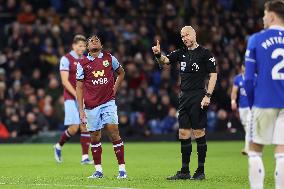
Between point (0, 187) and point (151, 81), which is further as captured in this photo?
point (151, 81)

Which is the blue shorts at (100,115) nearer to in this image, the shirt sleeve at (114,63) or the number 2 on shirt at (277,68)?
the shirt sleeve at (114,63)

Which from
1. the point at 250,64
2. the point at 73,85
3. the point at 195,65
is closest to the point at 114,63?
the point at 195,65

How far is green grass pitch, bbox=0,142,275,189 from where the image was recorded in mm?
12414

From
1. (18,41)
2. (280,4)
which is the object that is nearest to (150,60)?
(18,41)

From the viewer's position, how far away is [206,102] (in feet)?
43.6

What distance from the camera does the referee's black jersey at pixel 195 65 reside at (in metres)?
13.6

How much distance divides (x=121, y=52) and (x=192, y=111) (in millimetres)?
16059

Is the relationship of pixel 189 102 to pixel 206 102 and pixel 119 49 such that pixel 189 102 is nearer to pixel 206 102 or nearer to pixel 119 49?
pixel 206 102

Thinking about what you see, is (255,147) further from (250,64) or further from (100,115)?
(100,115)

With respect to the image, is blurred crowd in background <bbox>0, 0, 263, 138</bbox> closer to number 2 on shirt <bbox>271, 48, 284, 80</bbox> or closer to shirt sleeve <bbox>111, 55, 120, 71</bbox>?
shirt sleeve <bbox>111, 55, 120, 71</bbox>

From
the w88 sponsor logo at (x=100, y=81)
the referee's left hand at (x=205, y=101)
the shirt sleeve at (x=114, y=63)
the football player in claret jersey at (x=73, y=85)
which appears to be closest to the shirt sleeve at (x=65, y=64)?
the football player in claret jersey at (x=73, y=85)

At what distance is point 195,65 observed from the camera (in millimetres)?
13570

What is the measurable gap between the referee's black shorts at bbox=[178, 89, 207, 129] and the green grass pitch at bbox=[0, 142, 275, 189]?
3.00 feet

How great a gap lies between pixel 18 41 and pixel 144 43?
15.6 feet
